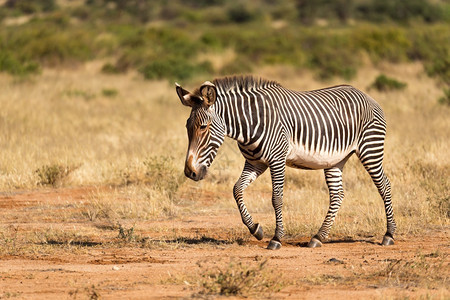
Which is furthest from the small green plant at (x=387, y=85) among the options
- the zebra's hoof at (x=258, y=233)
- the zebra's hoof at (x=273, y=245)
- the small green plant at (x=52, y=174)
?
the zebra's hoof at (x=273, y=245)

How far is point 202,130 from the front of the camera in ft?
25.1

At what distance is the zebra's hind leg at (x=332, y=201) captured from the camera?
27.9 ft

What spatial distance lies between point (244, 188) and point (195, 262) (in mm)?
1119

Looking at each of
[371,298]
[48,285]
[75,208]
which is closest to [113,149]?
[75,208]

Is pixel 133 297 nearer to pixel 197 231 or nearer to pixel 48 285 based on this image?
pixel 48 285

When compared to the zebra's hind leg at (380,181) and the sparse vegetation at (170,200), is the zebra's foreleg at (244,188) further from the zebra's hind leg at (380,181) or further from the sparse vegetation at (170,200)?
the zebra's hind leg at (380,181)

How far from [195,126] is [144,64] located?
2418 centimetres

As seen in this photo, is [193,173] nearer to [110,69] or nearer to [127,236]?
[127,236]

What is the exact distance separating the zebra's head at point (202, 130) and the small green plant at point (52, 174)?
16.8ft

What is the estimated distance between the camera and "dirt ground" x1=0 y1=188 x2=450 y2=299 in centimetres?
611

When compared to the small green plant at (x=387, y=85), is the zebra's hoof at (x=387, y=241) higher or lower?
higher

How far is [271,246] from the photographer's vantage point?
8055mm

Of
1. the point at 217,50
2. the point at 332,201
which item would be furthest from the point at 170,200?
the point at 217,50

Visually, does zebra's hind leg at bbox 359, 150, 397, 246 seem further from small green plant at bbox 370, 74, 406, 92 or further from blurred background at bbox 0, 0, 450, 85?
blurred background at bbox 0, 0, 450, 85
